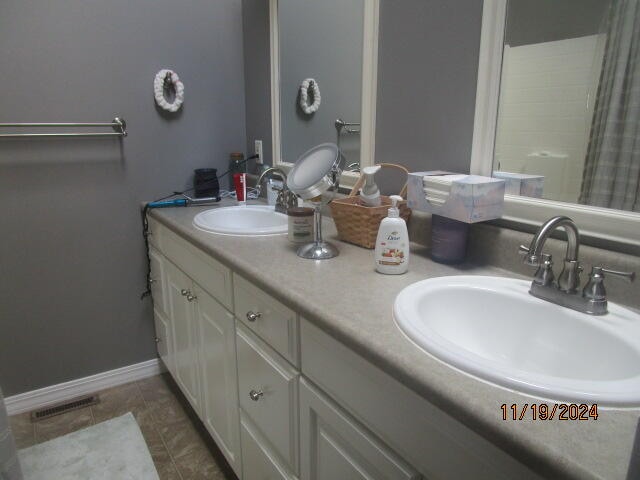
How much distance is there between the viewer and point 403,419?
65 cm

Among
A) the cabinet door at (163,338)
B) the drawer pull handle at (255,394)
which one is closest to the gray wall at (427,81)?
the drawer pull handle at (255,394)

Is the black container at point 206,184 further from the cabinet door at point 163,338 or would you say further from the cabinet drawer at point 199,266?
the cabinet door at point 163,338

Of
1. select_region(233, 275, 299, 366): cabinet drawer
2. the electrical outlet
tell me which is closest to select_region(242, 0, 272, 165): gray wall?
the electrical outlet

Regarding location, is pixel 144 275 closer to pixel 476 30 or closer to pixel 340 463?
pixel 340 463

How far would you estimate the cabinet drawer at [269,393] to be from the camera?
0.95m

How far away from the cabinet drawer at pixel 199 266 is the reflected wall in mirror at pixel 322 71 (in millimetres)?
600

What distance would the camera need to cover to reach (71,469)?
5.03 ft

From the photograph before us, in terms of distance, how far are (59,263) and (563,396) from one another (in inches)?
75.2

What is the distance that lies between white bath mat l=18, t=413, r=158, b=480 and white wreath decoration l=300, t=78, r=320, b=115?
148cm

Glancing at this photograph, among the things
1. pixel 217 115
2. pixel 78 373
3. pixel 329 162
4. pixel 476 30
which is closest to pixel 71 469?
pixel 78 373

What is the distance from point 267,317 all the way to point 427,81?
2.52 feet

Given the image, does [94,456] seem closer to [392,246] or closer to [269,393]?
[269,393]

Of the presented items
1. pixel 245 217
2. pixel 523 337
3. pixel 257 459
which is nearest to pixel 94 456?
pixel 257 459
